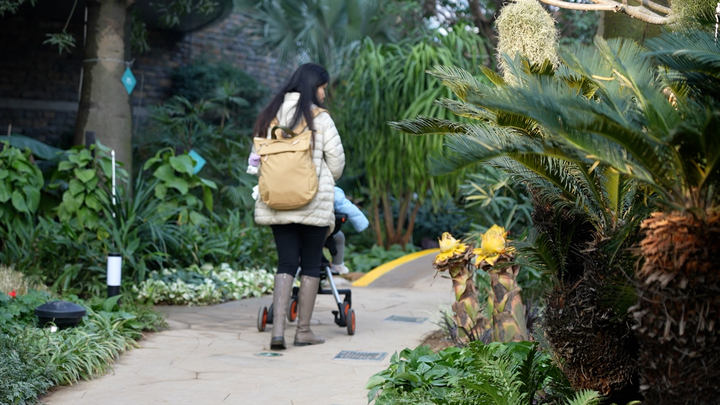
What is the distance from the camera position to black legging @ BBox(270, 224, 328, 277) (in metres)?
4.15

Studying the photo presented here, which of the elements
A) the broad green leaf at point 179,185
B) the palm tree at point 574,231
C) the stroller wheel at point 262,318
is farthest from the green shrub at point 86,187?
the palm tree at point 574,231

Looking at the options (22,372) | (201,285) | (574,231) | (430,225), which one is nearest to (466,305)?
(574,231)

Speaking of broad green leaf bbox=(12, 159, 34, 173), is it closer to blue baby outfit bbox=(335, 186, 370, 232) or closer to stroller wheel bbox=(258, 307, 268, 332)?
stroller wheel bbox=(258, 307, 268, 332)

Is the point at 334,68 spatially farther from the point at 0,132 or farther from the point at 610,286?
the point at 610,286

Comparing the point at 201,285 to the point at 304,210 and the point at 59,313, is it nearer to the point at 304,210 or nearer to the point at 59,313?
the point at 59,313

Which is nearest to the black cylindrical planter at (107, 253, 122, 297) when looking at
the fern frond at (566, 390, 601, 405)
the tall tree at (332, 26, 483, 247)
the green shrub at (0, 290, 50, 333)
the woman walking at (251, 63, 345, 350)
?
the green shrub at (0, 290, 50, 333)

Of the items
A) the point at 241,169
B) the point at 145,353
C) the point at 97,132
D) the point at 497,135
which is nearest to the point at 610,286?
the point at 497,135

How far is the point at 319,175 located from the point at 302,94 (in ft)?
1.59

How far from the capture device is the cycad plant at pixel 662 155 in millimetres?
1783

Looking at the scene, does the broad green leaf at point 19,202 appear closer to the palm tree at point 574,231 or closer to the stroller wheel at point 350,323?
the stroller wheel at point 350,323

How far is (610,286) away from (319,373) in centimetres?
179

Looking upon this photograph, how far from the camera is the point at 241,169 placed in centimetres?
954

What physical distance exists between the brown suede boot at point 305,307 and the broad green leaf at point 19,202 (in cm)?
312

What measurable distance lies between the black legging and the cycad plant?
212 centimetres
